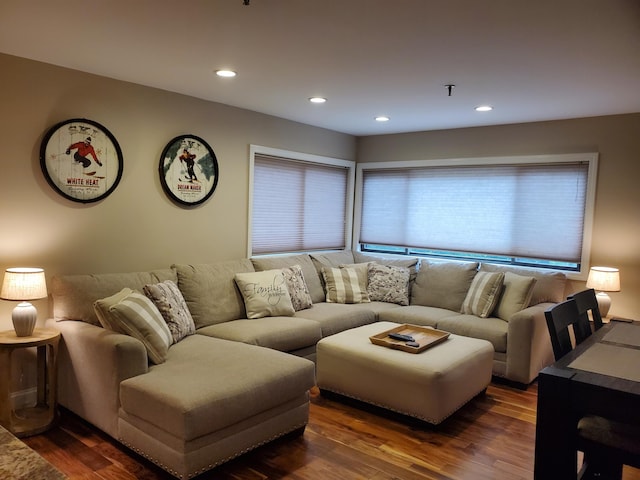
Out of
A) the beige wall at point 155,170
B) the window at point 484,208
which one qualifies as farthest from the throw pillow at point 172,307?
the window at point 484,208

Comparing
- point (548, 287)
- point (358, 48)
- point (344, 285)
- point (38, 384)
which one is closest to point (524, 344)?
point (548, 287)

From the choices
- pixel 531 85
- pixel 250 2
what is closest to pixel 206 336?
pixel 250 2

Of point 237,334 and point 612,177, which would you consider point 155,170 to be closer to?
point 237,334

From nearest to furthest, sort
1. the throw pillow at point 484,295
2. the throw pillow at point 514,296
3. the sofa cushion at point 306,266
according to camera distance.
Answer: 1. the throw pillow at point 514,296
2. the throw pillow at point 484,295
3. the sofa cushion at point 306,266

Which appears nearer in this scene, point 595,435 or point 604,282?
point 595,435

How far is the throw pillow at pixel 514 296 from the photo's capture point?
4.25 metres

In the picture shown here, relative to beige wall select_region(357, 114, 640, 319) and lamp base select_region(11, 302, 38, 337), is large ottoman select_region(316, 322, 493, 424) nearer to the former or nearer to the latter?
beige wall select_region(357, 114, 640, 319)

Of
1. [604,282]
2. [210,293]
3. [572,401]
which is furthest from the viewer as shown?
[604,282]

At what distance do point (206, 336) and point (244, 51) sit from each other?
194cm

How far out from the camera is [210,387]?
246cm

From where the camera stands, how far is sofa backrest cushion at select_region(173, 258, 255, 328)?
3.79 metres

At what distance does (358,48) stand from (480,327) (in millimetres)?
2545

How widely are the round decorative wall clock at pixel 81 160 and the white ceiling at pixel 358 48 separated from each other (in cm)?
42

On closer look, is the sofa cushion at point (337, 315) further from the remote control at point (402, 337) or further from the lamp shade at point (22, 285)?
the lamp shade at point (22, 285)
